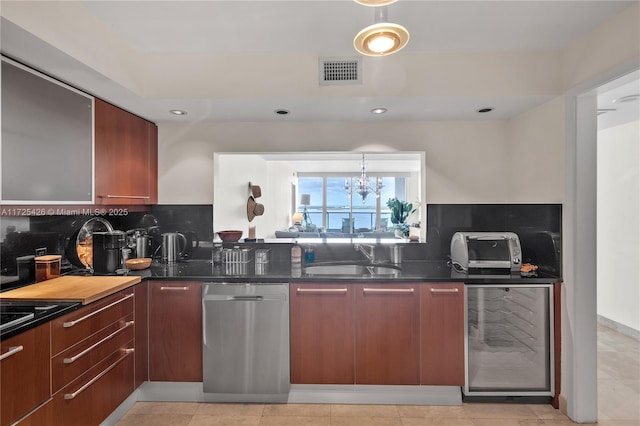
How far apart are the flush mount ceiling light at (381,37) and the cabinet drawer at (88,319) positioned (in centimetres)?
192

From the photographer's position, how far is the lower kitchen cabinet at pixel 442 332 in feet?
7.63

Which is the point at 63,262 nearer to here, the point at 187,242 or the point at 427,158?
the point at 187,242

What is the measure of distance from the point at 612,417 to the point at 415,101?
99.0 inches

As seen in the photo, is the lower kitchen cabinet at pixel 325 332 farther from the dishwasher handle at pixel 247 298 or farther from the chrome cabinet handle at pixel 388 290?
the dishwasher handle at pixel 247 298

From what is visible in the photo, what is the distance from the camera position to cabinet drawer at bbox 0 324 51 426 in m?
1.37

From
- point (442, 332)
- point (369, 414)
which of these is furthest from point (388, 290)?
point (369, 414)

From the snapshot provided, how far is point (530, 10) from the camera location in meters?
1.80

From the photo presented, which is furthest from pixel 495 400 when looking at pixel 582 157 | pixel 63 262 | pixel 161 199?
pixel 63 262

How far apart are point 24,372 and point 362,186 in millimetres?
6394

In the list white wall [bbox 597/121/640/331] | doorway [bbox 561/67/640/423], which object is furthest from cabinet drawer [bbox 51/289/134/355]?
white wall [bbox 597/121/640/331]

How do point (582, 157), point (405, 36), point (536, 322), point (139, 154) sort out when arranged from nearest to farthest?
point (405, 36), point (582, 157), point (536, 322), point (139, 154)

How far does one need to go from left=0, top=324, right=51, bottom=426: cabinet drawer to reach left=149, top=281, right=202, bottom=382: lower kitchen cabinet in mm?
805

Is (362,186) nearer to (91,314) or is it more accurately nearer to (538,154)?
(538,154)

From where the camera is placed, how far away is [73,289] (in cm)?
196
